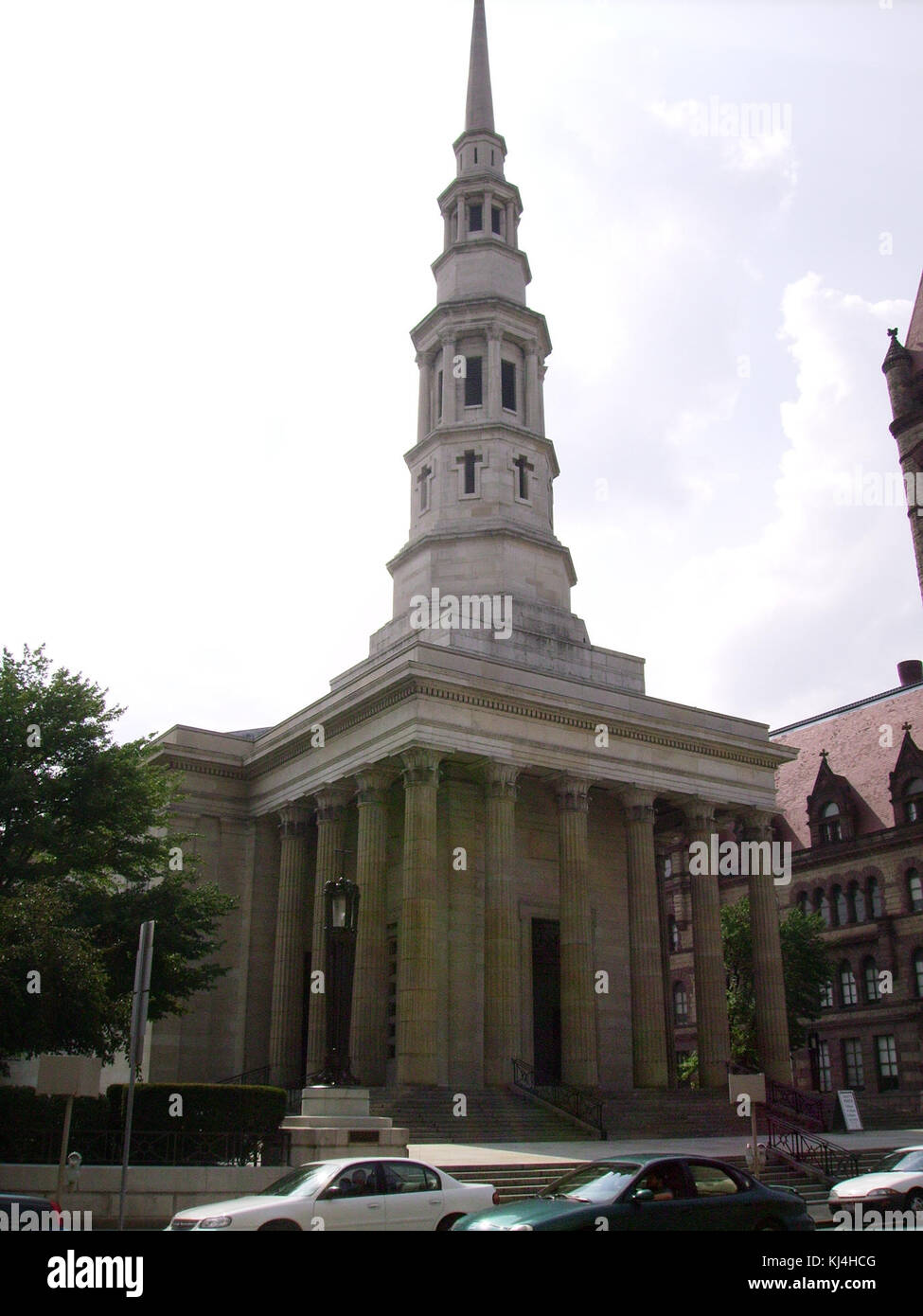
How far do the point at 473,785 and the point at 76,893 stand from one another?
46.5 feet

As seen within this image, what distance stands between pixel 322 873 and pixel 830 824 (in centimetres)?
3640

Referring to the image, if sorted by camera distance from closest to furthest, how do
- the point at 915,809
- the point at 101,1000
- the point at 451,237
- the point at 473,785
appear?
1. the point at 101,1000
2. the point at 473,785
3. the point at 451,237
4. the point at 915,809

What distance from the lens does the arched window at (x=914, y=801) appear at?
198ft

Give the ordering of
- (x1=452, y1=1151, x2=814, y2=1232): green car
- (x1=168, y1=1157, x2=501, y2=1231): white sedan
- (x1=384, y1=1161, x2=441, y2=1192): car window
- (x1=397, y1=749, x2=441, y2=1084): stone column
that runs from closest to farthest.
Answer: (x1=452, y1=1151, x2=814, y2=1232): green car
(x1=168, y1=1157, x2=501, y2=1231): white sedan
(x1=384, y1=1161, x2=441, y2=1192): car window
(x1=397, y1=749, x2=441, y2=1084): stone column

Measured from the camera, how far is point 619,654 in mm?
44656

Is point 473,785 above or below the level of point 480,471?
below

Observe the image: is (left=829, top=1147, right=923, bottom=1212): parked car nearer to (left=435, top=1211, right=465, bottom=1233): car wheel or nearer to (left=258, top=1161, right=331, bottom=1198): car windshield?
(left=435, top=1211, right=465, bottom=1233): car wheel

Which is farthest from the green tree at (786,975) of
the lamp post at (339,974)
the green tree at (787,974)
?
the lamp post at (339,974)

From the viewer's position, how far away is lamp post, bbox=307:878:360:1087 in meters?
24.3

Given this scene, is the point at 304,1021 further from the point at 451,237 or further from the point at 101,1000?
the point at 451,237

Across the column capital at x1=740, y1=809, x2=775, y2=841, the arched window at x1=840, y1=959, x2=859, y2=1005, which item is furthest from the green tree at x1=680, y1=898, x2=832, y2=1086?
the column capital at x1=740, y1=809, x2=775, y2=841

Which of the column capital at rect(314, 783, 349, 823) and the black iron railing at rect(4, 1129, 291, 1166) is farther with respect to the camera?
the column capital at rect(314, 783, 349, 823)

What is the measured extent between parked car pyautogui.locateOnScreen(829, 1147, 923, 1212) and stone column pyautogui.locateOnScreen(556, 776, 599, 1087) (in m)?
15.9
